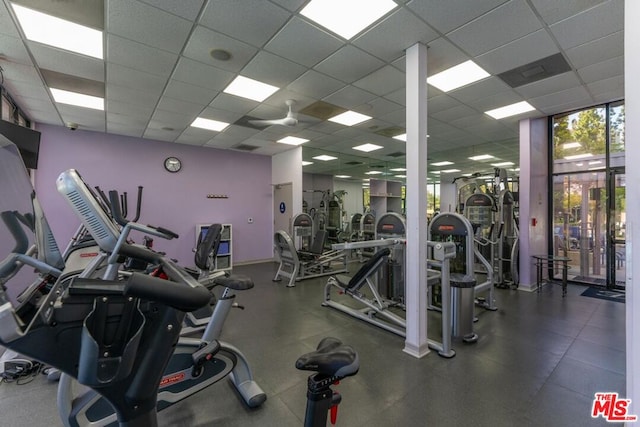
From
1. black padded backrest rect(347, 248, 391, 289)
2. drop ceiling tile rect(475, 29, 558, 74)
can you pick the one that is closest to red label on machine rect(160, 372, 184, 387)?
black padded backrest rect(347, 248, 391, 289)

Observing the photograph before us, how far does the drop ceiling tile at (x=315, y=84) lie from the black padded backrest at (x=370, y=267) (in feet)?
7.58

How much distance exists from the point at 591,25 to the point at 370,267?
323 centimetres

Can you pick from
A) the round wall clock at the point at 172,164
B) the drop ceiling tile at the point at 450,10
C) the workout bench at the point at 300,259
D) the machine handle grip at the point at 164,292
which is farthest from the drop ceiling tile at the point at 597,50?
the round wall clock at the point at 172,164

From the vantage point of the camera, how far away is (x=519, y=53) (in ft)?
10.0

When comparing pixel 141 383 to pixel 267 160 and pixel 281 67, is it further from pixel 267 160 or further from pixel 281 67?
pixel 267 160

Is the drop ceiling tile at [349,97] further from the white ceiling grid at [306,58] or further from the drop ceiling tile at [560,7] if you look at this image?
the drop ceiling tile at [560,7]

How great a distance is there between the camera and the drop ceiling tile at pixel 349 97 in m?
3.98

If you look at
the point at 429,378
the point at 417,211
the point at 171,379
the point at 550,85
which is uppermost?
the point at 550,85

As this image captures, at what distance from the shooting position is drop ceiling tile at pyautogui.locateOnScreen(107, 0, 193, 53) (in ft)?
7.73

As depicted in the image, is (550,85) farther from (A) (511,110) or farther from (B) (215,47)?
(B) (215,47)

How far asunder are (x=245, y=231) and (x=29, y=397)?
18.1ft

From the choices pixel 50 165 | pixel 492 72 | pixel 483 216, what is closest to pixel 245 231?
pixel 50 165

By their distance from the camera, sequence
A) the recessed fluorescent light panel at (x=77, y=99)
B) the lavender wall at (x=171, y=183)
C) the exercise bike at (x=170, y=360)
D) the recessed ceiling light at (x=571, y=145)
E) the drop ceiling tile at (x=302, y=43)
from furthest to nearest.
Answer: the lavender wall at (x=171, y=183), the recessed ceiling light at (x=571, y=145), the recessed fluorescent light panel at (x=77, y=99), the drop ceiling tile at (x=302, y=43), the exercise bike at (x=170, y=360)

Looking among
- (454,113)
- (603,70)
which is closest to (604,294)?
(603,70)
